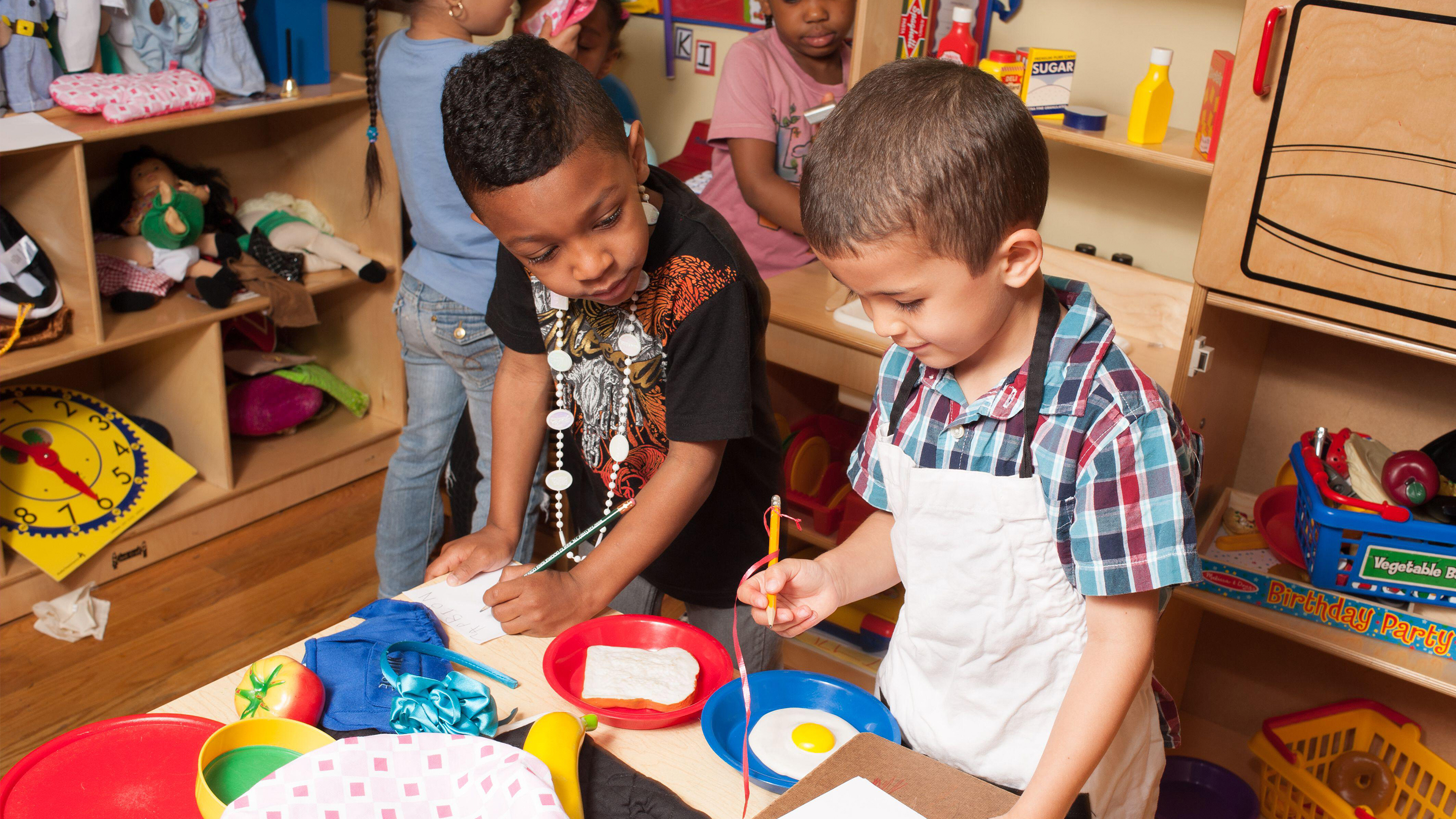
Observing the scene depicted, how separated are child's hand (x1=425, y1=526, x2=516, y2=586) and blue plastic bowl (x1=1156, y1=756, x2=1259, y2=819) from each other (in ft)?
4.12

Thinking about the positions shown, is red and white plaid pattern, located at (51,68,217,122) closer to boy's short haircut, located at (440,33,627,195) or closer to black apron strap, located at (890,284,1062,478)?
boy's short haircut, located at (440,33,627,195)

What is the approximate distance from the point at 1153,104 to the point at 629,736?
136cm

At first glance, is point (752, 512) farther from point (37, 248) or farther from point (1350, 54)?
point (37, 248)

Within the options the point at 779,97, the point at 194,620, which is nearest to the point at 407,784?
the point at 779,97

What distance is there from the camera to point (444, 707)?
100 centimetres

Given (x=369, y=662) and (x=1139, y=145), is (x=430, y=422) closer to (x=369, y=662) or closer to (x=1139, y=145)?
(x=369, y=662)

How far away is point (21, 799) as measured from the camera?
0.91 m

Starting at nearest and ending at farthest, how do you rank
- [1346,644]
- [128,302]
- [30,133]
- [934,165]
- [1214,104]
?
[934,165]
[1346,644]
[1214,104]
[30,133]
[128,302]

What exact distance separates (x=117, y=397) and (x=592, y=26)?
161 cm

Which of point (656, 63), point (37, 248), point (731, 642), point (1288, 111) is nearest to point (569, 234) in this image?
point (731, 642)

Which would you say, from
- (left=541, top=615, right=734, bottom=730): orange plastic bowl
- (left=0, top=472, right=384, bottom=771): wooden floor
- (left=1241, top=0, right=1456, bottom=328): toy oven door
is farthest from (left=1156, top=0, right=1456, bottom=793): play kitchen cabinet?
(left=0, top=472, right=384, bottom=771): wooden floor

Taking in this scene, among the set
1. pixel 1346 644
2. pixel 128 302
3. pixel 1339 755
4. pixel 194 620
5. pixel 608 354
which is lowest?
pixel 194 620

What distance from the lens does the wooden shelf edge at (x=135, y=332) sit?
2209mm

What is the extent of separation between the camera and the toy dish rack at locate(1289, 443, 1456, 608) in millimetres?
1575
